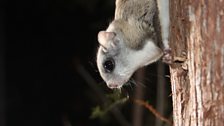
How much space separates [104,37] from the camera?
3211 mm

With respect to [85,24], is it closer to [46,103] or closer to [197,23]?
[46,103]

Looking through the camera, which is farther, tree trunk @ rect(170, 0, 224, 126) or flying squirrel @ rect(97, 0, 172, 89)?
flying squirrel @ rect(97, 0, 172, 89)

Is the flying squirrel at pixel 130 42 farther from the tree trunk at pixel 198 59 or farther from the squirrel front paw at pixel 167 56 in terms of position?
the tree trunk at pixel 198 59

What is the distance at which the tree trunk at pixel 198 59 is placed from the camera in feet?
7.74

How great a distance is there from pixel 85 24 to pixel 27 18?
→ 59cm

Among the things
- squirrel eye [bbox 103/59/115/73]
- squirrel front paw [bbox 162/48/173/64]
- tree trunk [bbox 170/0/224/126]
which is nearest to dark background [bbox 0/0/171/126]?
squirrel eye [bbox 103/59/115/73]

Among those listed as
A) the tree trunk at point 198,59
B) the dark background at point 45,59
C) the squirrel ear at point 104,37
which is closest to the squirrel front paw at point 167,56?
the tree trunk at point 198,59

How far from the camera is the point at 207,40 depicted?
238cm

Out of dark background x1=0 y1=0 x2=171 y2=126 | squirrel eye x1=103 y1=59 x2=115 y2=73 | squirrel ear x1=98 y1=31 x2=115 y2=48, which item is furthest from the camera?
dark background x1=0 y1=0 x2=171 y2=126

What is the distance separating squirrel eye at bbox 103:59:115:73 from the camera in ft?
10.9

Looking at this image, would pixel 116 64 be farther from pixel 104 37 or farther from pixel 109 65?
pixel 104 37

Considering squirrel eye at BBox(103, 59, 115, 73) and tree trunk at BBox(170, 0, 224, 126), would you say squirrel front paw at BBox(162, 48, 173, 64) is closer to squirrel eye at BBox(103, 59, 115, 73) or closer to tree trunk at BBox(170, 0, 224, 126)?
tree trunk at BBox(170, 0, 224, 126)

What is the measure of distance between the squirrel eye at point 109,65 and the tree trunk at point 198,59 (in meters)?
0.72

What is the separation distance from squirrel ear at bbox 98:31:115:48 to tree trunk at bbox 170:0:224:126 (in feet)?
1.98
